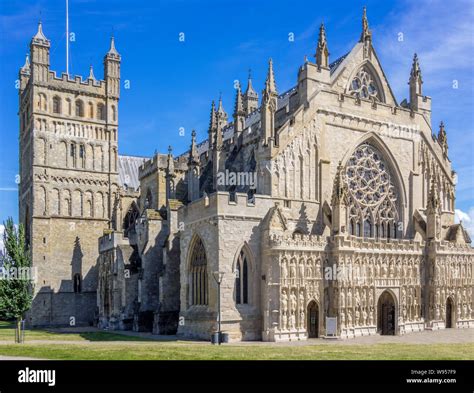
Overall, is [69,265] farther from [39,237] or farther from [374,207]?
[374,207]

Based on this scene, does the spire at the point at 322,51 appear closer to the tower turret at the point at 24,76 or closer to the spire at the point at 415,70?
the spire at the point at 415,70

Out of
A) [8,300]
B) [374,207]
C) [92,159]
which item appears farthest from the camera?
[92,159]

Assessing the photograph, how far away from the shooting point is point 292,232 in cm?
3662

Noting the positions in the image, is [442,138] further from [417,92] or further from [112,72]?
[112,72]

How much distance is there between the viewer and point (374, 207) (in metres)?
42.1

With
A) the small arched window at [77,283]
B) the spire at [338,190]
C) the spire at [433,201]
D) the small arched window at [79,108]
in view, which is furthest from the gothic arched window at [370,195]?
the small arched window at [79,108]

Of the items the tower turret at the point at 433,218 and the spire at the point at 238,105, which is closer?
the tower turret at the point at 433,218

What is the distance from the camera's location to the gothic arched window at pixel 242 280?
3372cm

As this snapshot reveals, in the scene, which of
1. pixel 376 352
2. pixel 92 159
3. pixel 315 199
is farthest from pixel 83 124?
pixel 376 352

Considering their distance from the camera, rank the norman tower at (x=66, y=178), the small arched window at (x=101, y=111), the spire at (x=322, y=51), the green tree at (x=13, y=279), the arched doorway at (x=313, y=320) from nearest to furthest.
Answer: the green tree at (x=13, y=279) → the arched doorway at (x=313, y=320) → the spire at (x=322, y=51) → the norman tower at (x=66, y=178) → the small arched window at (x=101, y=111)

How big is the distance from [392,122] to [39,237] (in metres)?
34.6

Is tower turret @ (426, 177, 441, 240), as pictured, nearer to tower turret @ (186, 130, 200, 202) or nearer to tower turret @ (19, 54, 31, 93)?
tower turret @ (186, 130, 200, 202)

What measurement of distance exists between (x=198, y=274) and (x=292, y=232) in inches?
257

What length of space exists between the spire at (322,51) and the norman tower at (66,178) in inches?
1143
